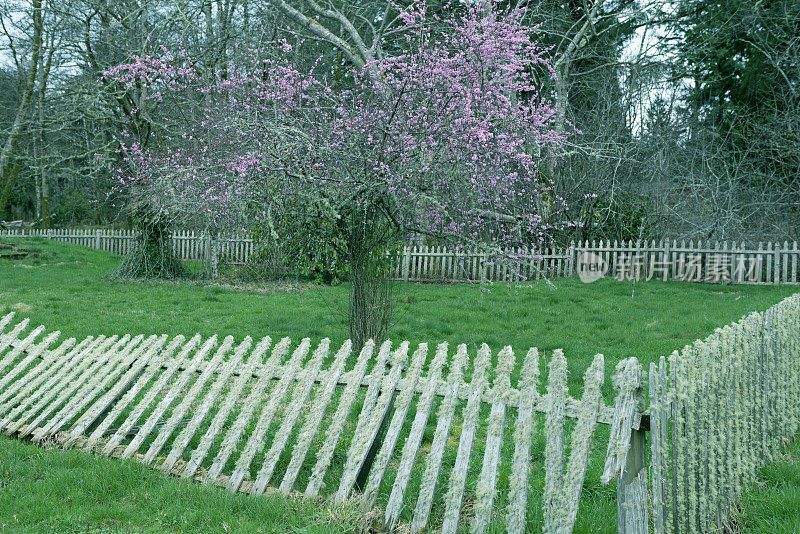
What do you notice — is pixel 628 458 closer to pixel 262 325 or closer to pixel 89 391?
pixel 89 391

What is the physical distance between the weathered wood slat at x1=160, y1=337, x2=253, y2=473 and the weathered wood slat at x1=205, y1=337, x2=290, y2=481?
0.24m

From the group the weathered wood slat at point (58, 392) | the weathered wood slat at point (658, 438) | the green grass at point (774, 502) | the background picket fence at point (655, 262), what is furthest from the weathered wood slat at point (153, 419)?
the background picket fence at point (655, 262)

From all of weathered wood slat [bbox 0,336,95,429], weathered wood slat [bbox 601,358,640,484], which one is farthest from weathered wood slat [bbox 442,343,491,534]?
weathered wood slat [bbox 0,336,95,429]

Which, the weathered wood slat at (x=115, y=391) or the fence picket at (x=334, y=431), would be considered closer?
the fence picket at (x=334, y=431)

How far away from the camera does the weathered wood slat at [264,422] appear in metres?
3.70

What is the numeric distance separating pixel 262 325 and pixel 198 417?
18.1ft

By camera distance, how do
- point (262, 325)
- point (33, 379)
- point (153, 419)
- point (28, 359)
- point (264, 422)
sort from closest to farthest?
1. point (264, 422)
2. point (153, 419)
3. point (33, 379)
4. point (28, 359)
5. point (262, 325)

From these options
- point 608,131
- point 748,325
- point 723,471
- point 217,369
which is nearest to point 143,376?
point 217,369

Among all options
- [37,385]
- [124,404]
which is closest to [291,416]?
[124,404]

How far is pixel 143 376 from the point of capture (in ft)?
15.4

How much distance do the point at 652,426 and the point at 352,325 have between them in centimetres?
504

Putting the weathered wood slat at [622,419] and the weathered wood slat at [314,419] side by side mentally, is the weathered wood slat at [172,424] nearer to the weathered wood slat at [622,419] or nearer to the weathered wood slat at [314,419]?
the weathered wood slat at [314,419]

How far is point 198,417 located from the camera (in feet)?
13.6

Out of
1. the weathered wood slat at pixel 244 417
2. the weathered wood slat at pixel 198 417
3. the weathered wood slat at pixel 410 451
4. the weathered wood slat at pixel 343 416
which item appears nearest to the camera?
the weathered wood slat at pixel 410 451
